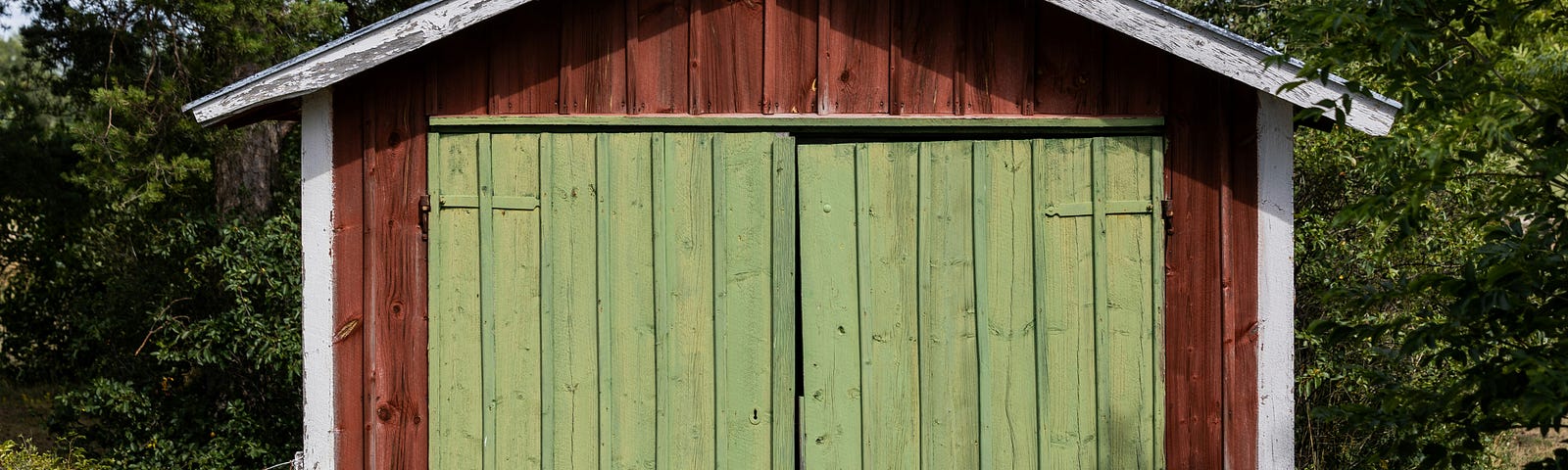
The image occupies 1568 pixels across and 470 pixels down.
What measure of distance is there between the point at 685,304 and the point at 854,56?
1127mm

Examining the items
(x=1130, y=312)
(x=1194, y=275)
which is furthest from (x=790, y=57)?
(x=1194, y=275)

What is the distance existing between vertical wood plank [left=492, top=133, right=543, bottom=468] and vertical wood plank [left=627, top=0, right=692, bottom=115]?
1.46 feet

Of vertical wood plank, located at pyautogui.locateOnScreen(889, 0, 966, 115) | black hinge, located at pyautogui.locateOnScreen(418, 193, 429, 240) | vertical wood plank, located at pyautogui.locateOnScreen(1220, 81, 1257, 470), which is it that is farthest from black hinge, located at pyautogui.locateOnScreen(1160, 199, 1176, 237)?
black hinge, located at pyautogui.locateOnScreen(418, 193, 429, 240)

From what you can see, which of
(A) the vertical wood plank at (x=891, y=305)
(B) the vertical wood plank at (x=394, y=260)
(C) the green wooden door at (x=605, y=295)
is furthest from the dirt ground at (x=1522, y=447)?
(B) the vertical wood plank at (x=394, y=260)

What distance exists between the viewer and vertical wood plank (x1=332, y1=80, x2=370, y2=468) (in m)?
4.50

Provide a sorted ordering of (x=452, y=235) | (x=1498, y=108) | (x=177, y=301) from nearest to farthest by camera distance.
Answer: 1. (x=1498, y=108)
2. (x=452, y=235)
3. (x=177, y=301)

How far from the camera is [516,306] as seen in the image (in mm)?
4531

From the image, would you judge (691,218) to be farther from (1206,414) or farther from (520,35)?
(1206,414)

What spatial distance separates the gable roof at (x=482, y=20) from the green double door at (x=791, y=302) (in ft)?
1.36

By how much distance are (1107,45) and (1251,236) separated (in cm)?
90

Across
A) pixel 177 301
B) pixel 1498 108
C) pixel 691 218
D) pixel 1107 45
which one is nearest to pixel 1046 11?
pixel 1107 45

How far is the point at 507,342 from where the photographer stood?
4.54m

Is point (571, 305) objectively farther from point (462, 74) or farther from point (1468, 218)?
point (1468, 218)

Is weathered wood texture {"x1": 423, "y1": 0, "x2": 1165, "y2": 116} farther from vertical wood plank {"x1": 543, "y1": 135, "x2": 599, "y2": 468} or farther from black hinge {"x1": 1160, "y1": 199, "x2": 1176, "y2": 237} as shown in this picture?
black hinge {"x1": 1160, "y1": 199, "x2": 1176, "y2": 237}
